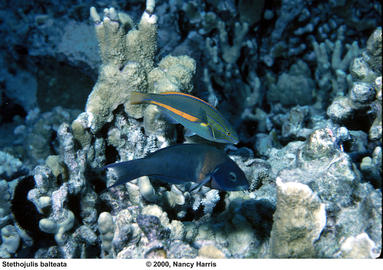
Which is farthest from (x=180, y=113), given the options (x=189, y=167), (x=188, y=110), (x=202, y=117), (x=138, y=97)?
(x=189, y=167)

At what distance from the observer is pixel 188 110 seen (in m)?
2.33

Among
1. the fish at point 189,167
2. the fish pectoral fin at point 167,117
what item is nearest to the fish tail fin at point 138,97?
the fish pectoral fin at point 167,117

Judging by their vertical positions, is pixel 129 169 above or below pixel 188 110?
below

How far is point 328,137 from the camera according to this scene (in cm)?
242

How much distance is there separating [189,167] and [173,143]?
46.0 inches

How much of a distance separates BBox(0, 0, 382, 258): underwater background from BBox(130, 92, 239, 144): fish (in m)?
0.38

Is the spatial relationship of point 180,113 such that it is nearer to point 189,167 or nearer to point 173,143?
point 189,167

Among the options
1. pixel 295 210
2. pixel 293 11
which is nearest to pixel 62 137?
pixel 295 210

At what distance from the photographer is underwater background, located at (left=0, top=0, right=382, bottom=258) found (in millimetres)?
2096

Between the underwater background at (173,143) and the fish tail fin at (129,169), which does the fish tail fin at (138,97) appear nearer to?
the underwater background at (173,143)

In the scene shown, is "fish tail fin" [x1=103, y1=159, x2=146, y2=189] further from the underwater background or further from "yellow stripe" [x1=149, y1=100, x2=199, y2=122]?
"yellow stripe" [x1=149, y1=100, x2=199, y2=122]

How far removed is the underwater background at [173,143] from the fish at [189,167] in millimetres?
330

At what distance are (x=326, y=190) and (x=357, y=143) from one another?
1.52m

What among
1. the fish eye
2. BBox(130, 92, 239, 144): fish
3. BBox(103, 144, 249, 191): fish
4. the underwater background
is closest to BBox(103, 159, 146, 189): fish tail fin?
BBox(103, 144, 249, 191): fish
